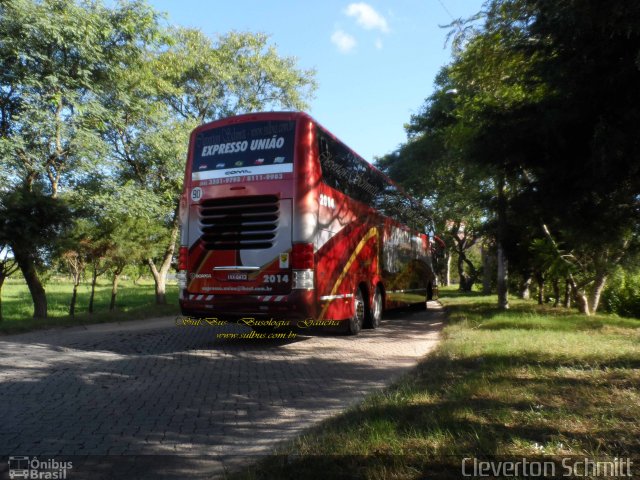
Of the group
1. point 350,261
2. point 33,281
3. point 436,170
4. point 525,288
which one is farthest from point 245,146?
point 525,288

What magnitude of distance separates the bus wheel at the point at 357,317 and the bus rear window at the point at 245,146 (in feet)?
12.1

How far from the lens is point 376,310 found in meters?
12.3

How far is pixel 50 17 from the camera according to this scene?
13.9m

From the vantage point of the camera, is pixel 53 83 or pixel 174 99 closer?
pixel 53 83

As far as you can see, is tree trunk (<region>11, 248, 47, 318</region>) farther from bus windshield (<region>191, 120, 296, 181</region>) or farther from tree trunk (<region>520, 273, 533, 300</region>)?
tree trunk (<region>520, 273, 533, 300</region>)

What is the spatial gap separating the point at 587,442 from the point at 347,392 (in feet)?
9.97

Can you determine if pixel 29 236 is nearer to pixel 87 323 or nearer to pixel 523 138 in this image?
pixel 87 323

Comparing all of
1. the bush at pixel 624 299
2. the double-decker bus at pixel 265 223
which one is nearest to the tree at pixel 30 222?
the double-decker bus at pixel 265 223

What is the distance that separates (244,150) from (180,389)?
448 centimetres

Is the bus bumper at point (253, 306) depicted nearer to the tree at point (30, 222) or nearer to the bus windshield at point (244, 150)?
the bus windshield at point (244, 150)

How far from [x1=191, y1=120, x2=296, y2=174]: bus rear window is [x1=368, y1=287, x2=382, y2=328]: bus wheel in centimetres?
491

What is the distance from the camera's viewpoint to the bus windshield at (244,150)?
8609 millimetres

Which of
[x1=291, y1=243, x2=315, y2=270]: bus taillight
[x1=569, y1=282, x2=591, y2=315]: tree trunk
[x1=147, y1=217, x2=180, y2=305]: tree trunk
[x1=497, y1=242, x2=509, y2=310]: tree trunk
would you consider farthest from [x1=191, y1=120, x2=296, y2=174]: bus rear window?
[x1=569, y1=282, x2=591, y2=315]: tree trunk

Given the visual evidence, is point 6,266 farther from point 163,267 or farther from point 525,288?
point 525,288
